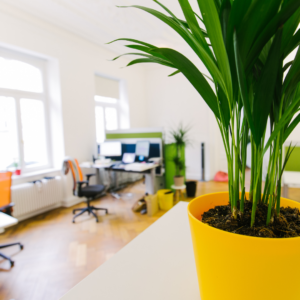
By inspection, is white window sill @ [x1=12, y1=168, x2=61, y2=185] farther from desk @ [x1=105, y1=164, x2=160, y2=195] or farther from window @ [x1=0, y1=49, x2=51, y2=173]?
desk @ [x1=105, y1=164, x2=160, y2=195]

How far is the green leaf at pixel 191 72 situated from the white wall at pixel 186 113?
563 cm

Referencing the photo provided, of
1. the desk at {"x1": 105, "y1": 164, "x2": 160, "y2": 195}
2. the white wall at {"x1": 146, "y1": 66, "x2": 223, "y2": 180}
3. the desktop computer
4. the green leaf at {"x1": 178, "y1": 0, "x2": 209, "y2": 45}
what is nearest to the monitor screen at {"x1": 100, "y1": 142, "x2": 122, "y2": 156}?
the desktop computer

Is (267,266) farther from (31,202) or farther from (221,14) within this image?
(31,202)

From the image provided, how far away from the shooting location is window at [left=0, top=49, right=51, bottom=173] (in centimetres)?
374

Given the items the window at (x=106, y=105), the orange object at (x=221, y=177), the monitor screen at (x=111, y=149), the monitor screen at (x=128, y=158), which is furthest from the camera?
the orange object at (x=221, y=177)

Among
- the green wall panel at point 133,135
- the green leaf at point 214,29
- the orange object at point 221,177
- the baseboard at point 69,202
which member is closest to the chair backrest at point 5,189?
the baseboard at point 69,202

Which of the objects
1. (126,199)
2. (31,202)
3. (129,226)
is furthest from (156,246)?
(126,199)

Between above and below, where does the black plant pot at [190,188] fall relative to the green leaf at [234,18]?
below

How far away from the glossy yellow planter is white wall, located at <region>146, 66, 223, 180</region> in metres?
5.72

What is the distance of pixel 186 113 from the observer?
20.6ft

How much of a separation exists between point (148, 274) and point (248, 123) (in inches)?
18.5

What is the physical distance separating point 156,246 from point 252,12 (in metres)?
0.68

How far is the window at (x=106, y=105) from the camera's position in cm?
571

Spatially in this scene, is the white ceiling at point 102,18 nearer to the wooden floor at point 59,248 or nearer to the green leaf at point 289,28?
the wooden floor at point 59,248
